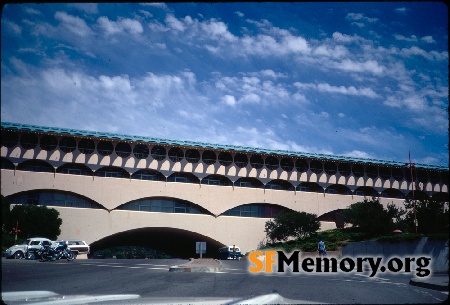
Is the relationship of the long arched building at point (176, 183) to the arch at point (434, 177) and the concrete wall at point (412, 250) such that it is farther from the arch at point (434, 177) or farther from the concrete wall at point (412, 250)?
the concrete wall at point (412, 250)

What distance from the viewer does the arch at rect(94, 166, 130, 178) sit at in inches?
1887

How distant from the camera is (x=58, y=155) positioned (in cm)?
4516

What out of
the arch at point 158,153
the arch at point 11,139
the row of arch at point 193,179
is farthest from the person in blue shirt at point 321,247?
the arch at point 11,139

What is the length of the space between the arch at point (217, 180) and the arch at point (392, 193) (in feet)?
79.2

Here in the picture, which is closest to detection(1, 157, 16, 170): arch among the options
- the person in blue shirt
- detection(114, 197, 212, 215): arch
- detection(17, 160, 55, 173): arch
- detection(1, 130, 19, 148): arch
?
detection(17, 160, 55, 173): arch

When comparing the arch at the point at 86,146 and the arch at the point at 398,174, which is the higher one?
the arch at the point at 86,146

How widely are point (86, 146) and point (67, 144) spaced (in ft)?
7.46

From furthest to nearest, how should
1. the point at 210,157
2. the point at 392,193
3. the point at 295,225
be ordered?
the point at 392,193 → the point at 210,157 → the point at 295,225

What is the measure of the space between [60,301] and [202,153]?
44265mm

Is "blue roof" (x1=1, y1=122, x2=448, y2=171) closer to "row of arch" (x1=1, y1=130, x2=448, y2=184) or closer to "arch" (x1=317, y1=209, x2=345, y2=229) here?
"row of arch" (x1=1, y1=130, x2=448, y2=184)

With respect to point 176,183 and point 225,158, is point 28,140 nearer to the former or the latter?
point 176,183

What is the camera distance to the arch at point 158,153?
4947 centimetres

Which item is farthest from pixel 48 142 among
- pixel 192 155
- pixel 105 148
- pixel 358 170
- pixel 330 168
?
pixel 358 170

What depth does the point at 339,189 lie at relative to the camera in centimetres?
5584
